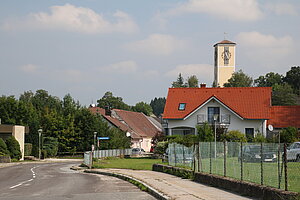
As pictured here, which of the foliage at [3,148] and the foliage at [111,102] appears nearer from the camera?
the foliage at [3,148]

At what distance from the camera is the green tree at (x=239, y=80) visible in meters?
94.6

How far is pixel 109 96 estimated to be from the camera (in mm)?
145125

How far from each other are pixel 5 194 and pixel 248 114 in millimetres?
40224

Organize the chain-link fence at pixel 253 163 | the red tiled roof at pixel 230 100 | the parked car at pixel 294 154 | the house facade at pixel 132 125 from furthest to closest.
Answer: the house facade at pixel 132 125, the red tiled roof at pixel 230 100, the parked car at pixel 294 154, the chain-link fence at pixel 253 163

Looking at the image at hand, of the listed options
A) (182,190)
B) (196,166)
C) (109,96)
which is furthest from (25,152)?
(109,96)

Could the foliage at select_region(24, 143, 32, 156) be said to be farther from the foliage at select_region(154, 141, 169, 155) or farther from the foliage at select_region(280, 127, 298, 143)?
the foliage at select_region(280, 127, 298, 143)

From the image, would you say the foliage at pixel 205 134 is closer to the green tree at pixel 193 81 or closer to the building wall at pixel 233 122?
the building wall at pixel 233 122

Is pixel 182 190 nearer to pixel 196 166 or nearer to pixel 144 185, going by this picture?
pixel 144 185

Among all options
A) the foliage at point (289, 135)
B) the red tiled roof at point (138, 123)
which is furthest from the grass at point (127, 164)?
the red tiled roof at point (138, 123)

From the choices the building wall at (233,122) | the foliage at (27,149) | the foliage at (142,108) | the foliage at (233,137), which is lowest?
the foliage at (27,149)

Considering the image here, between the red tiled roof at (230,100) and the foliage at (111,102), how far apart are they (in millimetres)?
83212

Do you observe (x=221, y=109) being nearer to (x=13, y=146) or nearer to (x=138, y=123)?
(x=13, y=146)

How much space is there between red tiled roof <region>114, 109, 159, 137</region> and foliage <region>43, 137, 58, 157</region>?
22.8 meters

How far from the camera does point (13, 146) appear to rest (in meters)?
50.7
